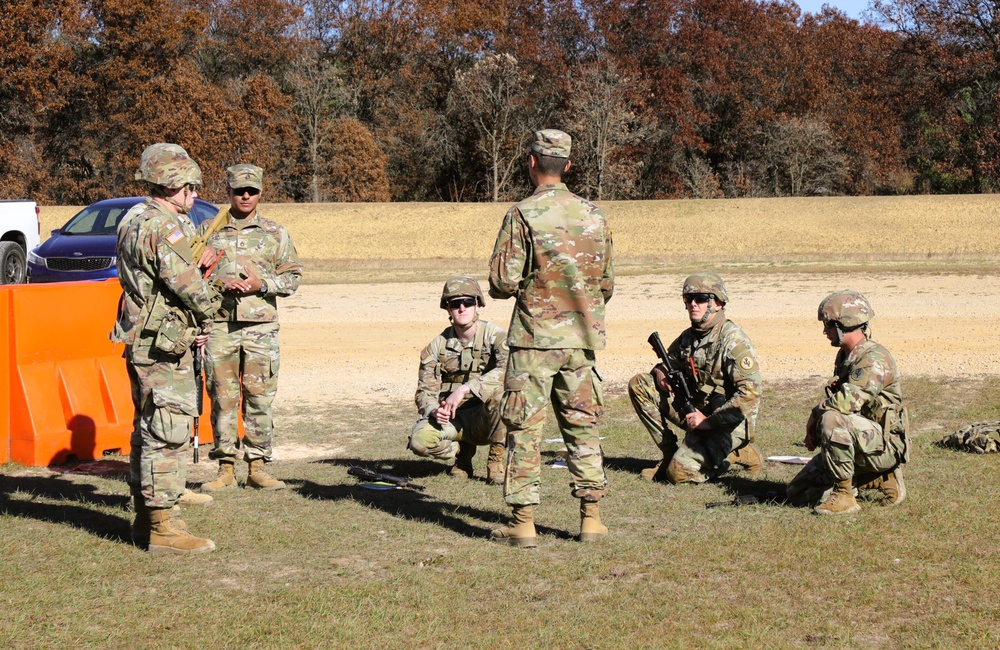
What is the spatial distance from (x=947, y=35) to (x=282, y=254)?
140 feet

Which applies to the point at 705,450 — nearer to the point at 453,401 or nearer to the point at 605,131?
the point at 453,401

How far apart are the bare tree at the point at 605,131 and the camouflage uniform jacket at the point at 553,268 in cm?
4066

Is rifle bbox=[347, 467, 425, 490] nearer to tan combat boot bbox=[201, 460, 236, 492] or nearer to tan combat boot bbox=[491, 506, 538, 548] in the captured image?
tan combat boot bbox=[201, 460, 236, 492]

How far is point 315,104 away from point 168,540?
148 feet

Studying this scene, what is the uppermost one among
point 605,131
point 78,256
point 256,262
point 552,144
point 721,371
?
point 605,131

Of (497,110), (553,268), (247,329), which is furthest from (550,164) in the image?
(497,110)

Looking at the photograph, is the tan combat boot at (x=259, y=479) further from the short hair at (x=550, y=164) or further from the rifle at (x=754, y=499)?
the short hair at (x=550, y=164)

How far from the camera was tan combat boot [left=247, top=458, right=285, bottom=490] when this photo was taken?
316 inches

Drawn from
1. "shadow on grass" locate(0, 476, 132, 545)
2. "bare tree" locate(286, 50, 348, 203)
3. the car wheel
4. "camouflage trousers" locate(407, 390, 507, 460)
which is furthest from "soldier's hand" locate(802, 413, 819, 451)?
"bare tree" locate(286, 50, 348, 203)

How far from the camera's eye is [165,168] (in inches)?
247

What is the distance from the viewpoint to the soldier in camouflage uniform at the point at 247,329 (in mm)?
7812

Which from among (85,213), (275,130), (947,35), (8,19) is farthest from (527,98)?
(85,213)

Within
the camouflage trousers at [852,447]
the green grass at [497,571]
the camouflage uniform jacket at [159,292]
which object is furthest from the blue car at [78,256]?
the camouflage trousers at [852,447]

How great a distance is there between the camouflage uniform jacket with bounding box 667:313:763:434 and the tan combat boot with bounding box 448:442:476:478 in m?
1.58
